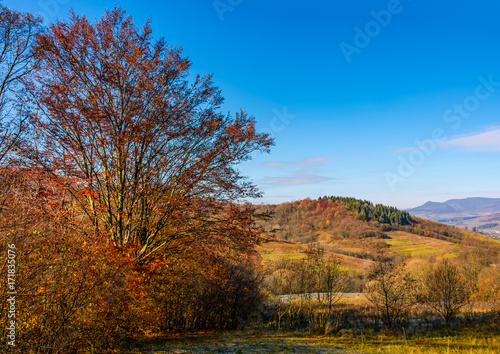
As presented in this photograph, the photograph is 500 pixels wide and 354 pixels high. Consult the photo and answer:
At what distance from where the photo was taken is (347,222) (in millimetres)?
100438

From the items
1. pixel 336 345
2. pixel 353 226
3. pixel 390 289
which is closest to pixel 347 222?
pixel 353 226

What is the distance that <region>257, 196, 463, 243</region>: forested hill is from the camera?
90156 mm

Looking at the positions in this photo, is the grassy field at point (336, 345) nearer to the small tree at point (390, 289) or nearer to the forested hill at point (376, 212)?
the small tree at point (390, 289)

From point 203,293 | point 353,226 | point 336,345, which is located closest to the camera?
point 336,345

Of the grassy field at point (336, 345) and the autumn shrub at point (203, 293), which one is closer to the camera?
the grassy field at point (336, 345)

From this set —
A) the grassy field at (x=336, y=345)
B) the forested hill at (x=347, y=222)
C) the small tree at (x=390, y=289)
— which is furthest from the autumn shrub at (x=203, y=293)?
the forested hill at (x=347, y=222)

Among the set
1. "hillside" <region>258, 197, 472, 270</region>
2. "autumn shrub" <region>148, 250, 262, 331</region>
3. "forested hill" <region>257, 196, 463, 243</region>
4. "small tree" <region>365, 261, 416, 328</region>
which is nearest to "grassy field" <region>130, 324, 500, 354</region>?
"autumn shrub" <region>148, 250, 262, 331</region>

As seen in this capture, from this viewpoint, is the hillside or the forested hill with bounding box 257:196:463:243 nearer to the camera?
the hillside

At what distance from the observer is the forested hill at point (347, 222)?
90.2 m

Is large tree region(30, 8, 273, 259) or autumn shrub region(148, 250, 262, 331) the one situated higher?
large tree region(30, 8, 273, 259)

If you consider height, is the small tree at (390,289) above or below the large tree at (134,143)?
below

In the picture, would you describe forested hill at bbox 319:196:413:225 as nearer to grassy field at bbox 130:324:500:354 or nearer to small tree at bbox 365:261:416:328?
small tree at bbox 365:261:416:328

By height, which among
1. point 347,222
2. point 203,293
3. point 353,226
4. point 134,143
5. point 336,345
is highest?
point 134,143

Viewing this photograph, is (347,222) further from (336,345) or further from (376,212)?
(336,345)
